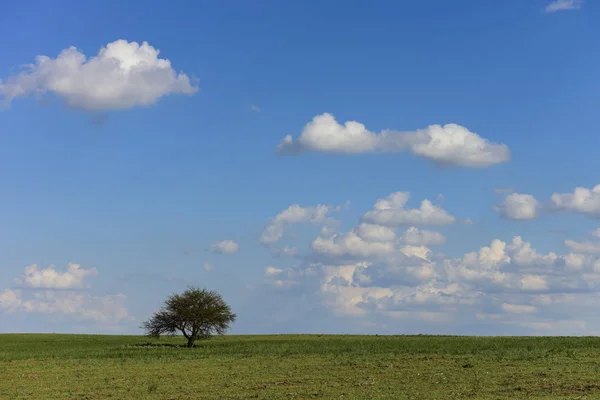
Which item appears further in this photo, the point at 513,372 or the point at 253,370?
the point at 253,370

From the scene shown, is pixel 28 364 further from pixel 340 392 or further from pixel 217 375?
pixel 340 392

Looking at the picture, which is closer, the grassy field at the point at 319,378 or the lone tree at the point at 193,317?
the grassy field at the point at 319,378

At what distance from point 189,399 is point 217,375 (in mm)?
10835

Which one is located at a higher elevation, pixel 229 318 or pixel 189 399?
pixel 229 318

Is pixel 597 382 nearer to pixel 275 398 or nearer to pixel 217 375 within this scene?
pixel 275 398

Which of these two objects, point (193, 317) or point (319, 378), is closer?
point (319, 378)

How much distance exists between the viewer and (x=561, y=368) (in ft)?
137

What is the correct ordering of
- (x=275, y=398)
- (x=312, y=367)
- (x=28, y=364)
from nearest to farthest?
(x=275, y=398) → (x=312, y=367) → (x=28, y=364)

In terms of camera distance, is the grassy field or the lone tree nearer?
the grassy field

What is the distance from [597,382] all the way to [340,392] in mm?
13480

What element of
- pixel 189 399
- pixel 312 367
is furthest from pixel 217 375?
pixel 189 399

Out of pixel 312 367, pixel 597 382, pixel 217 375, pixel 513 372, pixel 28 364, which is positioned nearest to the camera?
pixel 597 382

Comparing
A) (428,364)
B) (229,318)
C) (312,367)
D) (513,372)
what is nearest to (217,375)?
(312,367)

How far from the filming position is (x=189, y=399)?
34188 mm
